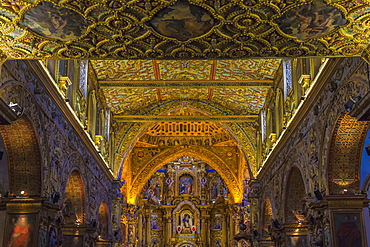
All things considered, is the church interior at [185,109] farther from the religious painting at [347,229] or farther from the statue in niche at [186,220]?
the statue in niche at [186,220]

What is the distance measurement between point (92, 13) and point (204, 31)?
2.00 meters

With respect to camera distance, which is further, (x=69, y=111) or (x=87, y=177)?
(x=87, y=177)

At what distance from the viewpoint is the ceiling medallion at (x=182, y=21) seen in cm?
833

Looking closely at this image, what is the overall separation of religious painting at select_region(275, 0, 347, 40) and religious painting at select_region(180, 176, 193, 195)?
31644 mm

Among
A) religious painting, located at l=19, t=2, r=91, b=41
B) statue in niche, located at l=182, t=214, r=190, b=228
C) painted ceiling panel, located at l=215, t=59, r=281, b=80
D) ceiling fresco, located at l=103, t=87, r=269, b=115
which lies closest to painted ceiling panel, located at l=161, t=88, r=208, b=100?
ceiling fresco, located at l=103, t=87, r=269, b=115

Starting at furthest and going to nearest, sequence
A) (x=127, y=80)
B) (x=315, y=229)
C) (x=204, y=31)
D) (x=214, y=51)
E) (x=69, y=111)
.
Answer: (x=127, y=80) < (x=69, y=111) < (x=315, y=229) < (x=214, y=51) < (x=204, y=31)

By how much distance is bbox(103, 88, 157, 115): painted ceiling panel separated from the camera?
24.3 meters

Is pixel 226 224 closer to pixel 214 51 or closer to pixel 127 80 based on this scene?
pixel 127 80

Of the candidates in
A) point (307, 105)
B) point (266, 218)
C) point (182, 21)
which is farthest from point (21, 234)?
point (266, 218)

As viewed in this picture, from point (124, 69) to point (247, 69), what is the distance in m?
5.13

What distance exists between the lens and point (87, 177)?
774 inches

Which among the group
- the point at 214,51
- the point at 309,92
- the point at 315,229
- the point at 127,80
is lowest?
the point at 315,229

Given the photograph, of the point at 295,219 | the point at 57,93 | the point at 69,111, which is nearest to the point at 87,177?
the point at 69,111

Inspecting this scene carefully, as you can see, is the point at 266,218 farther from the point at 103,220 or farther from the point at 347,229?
the point at 347,229
